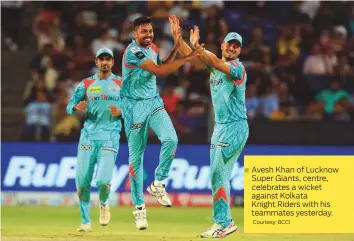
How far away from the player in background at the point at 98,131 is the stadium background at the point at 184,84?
470 cm

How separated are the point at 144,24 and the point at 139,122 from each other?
132cm

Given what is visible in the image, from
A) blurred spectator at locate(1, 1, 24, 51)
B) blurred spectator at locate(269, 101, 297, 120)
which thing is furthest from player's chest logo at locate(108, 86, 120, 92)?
blurred spectator at locate(1, 1, 24, 51)

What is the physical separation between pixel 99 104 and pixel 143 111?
2.32m

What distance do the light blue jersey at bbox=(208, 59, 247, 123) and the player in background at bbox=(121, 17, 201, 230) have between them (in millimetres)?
632

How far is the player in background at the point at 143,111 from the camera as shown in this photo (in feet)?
45.4

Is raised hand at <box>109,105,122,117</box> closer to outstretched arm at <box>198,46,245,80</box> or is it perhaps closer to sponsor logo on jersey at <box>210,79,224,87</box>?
sponsor logo on jersey at <box>210,79,224,87</box>

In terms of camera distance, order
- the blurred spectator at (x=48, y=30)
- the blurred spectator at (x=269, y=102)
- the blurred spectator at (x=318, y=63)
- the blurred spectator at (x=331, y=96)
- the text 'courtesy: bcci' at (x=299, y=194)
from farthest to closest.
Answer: the blurred spectator at (x=48, y=30), the blurred spectator at (x=318, y=63), the blurred spectator at (x=331, y=96), the blurred spectator at (x=269, y=102), the text 'courtesy: bcci' at (x=299, y=194)

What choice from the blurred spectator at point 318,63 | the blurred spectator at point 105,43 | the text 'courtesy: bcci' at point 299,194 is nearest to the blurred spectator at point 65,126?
the blurred spectator at point 105,43

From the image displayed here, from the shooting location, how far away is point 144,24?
45.4ft

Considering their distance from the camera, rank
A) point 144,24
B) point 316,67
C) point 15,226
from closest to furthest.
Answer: point 144,24 < point 15,226 < point 316,67

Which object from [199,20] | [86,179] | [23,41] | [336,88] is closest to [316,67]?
[336,88]

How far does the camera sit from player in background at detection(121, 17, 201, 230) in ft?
45.4

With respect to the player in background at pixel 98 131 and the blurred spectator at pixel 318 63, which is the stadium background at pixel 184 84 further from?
the player in background at pixel 98 131

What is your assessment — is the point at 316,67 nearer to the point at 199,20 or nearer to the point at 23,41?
the point at 199,20
